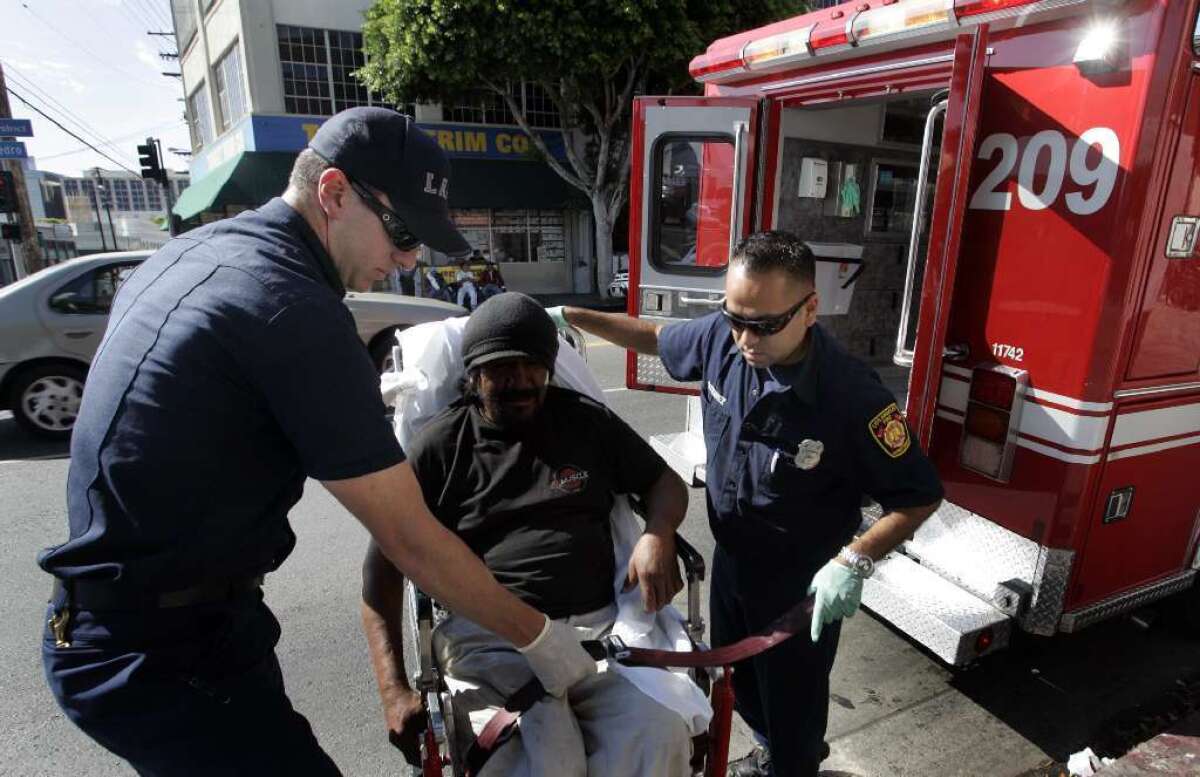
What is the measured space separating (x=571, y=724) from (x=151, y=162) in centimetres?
1689

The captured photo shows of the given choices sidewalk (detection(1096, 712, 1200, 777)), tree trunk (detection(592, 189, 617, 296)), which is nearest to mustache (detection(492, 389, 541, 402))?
sidewalk (detection(1096, 712, 1200, 777))

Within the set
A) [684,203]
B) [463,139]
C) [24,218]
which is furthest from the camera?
[463,139]

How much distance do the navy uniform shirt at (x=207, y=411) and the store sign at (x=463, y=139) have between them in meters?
17.2

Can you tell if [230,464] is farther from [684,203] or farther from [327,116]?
[327,116]

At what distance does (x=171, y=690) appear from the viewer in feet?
4.35

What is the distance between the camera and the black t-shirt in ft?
7.03

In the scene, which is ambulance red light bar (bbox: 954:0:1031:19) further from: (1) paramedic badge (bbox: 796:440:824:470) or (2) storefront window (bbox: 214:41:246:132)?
(2) storefront window (bbox: 214:41:246:132)

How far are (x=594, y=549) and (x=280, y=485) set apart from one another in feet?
3.56

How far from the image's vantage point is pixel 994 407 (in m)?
2.64

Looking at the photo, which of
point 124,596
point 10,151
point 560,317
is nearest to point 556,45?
point 10,151

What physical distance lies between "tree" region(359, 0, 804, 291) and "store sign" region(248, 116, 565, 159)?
2.68 metres

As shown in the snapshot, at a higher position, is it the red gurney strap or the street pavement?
the red gurney strap

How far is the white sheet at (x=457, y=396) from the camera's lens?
2.16 metres

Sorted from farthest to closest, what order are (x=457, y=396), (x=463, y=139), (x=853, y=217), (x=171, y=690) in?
1. (x=463, y=139)
2. (x=853, y=217)
3. (x=457, y=396)
4. (x=171, y=690)
